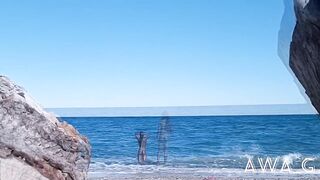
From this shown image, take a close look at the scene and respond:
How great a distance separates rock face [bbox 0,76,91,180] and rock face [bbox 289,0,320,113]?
2721mm

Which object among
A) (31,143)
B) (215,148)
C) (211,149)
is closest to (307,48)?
(31,143)

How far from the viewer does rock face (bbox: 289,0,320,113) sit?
11.4 feet

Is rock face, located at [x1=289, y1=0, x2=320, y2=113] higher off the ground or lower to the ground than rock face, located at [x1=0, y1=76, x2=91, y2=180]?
higher

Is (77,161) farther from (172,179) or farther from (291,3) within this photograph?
(172,179)

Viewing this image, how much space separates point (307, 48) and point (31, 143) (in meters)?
3.10

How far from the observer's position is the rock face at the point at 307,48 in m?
3.48

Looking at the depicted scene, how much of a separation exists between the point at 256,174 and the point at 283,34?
17.5 metres

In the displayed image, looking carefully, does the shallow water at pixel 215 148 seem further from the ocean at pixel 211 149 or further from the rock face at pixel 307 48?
the rock face at pixel 307 48

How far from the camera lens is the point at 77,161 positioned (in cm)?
579

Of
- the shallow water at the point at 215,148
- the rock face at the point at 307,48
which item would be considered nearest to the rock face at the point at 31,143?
the rock face at the point at 307,48

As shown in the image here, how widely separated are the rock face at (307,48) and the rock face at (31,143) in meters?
2.72

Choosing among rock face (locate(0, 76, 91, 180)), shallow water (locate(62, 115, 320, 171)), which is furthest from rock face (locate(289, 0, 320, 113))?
shallow water (locate(62, 115, 320, 171))

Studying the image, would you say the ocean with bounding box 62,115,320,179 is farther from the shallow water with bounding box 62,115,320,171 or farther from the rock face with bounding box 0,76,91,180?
the rock face with bounding box 0,76,91,180

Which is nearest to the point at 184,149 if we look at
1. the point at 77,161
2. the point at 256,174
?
the point at 256,174
